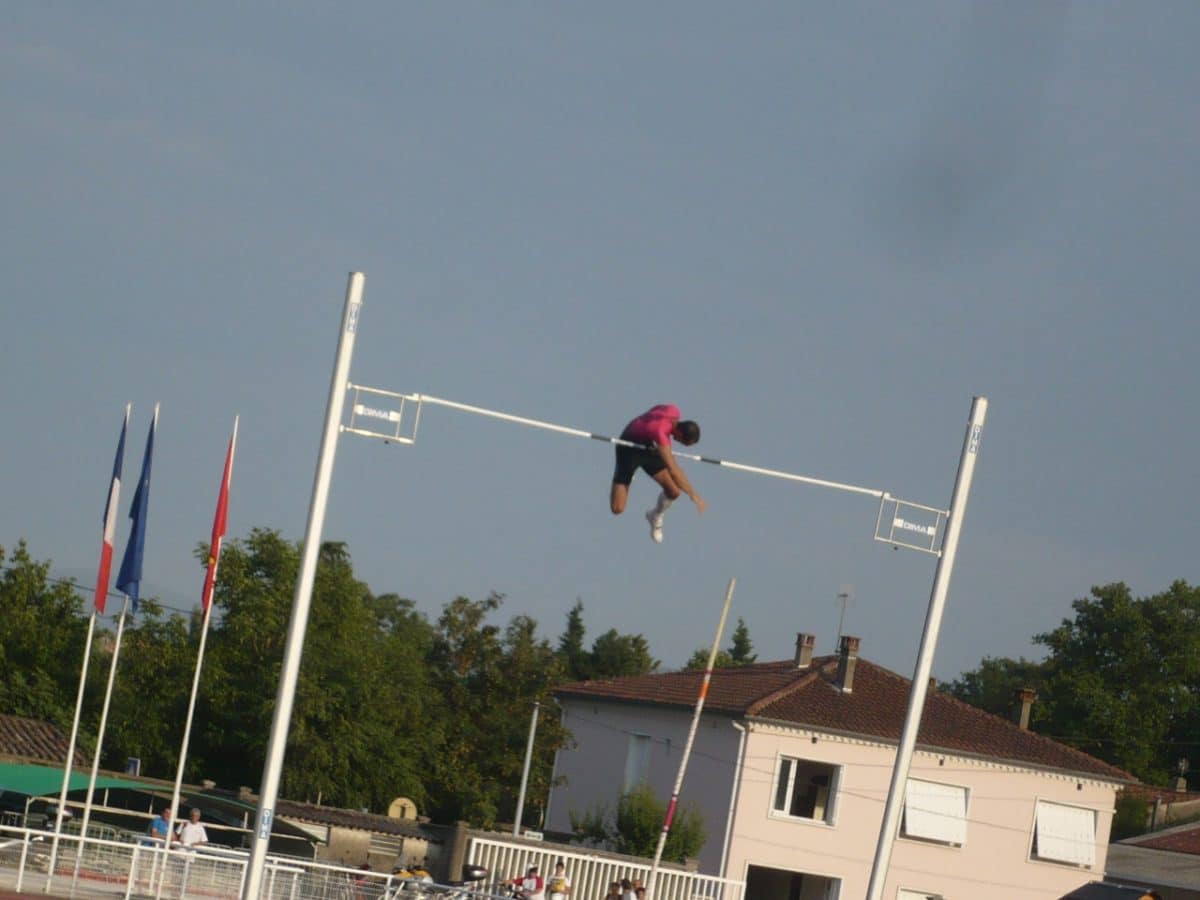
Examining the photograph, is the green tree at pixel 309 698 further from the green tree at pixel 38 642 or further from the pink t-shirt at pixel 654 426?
the pink t-shirt at pixel 654 426

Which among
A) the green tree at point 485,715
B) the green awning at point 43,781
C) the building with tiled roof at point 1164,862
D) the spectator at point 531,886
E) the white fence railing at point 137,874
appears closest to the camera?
the white fence railing at point 137,874

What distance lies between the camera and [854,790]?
35.7m

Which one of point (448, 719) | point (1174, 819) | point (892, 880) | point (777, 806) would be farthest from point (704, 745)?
point (1174, 819)

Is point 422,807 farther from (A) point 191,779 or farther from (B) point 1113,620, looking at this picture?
(B) point 1113,620

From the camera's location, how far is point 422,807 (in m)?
56.5

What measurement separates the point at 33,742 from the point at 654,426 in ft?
101

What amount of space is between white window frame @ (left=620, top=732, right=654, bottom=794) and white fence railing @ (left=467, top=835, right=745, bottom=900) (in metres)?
12.6

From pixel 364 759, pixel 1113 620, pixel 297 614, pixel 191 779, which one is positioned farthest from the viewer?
pixel 1113 620

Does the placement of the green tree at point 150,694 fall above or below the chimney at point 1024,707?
below

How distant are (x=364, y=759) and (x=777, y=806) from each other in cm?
2213

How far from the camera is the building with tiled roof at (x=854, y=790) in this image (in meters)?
35.2

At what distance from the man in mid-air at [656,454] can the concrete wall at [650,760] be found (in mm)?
23252

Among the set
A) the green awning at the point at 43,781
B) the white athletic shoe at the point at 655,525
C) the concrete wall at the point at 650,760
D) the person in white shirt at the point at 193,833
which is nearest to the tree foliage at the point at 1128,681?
the concrete wall at the point at 650,760

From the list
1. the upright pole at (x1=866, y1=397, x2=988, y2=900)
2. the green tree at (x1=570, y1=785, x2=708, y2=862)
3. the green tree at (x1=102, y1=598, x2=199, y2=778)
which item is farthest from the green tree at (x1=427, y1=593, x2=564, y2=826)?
the upright pole at (x1=866, y1=397, x2=988, y2=900)
